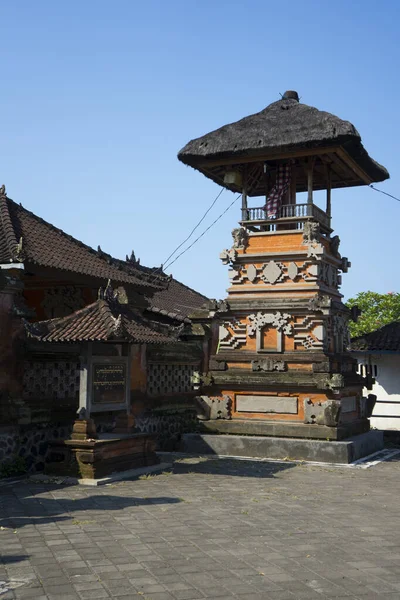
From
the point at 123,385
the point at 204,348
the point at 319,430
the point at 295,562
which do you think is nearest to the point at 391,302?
the point at 204,348

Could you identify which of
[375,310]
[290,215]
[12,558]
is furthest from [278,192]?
[375,310]

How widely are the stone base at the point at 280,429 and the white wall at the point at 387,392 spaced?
22.2 feet

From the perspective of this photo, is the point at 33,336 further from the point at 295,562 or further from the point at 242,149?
the point at 242,149

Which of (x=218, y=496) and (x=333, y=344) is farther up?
(x=333, y=344)

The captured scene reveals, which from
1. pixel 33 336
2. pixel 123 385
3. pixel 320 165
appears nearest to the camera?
pixel 33 336

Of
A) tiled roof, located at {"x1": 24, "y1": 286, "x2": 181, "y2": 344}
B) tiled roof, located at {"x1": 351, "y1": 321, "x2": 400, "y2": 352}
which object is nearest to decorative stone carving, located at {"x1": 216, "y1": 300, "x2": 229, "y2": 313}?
tiled roof, located at {"x1": 24, "y1": 286, "x2": 181, "y2": 344}

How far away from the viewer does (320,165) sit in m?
20.8

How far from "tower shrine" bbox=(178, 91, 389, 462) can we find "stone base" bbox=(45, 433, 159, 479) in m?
4.75

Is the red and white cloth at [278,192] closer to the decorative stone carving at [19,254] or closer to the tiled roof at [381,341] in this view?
the tiled roof at [381,341]

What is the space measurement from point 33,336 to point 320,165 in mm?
11716

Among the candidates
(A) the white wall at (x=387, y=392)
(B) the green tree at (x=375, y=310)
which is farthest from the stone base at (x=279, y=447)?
(B) the green tree at (x=375, y=310)

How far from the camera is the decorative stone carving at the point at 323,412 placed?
1755 cm

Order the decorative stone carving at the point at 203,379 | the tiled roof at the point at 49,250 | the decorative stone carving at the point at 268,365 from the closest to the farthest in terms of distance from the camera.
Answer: the tiled roof at the point at 49,250 → the decorative stone carving at the point at 268,365 → the decorative stone carving at the point at 203,379

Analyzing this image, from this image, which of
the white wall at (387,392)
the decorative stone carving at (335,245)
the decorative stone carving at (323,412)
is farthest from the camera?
the white wall at (387,392)
